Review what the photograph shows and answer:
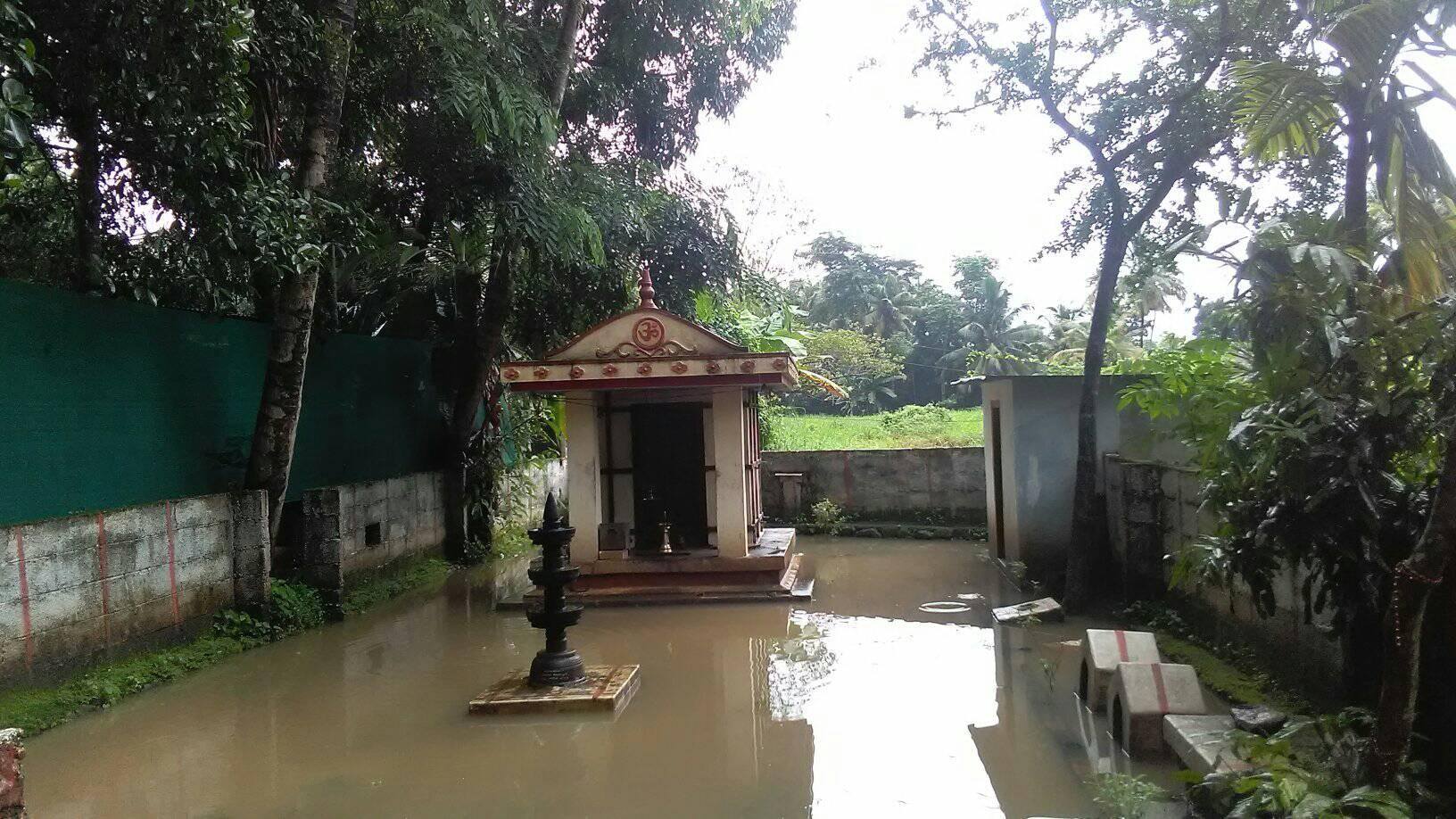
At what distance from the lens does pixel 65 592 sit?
21.6 feet

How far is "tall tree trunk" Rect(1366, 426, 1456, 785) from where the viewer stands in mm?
3309

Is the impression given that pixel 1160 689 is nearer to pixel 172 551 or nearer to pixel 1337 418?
pixel 1337 418

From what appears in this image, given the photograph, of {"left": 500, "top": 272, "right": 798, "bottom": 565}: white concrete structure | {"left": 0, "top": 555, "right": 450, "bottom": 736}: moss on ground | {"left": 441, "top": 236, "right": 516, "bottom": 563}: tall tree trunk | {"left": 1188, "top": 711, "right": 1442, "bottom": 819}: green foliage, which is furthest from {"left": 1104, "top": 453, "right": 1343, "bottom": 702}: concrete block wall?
{"left": 441, "top": 236, "right": 516, "bottom": 563}: tall tree trunk

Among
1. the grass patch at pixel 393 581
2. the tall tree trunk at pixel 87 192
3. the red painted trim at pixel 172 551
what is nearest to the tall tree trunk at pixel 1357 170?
the tall tree trunk at pixel 87 192

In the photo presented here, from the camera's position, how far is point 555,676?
649 centimetres

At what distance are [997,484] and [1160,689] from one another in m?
6.53

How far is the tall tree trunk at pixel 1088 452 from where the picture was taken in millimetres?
8688

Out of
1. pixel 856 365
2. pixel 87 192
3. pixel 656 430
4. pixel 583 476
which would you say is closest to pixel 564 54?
pixel 656 430

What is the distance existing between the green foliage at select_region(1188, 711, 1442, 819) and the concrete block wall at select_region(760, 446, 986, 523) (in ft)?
34.0

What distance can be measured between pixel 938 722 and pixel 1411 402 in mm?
3037

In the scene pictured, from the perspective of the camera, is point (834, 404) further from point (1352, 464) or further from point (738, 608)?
point (1352, 464)

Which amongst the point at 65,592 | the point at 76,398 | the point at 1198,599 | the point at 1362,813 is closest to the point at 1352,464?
the point at 1362,813

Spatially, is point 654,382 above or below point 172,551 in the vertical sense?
above

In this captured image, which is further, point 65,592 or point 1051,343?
point 1051,343
